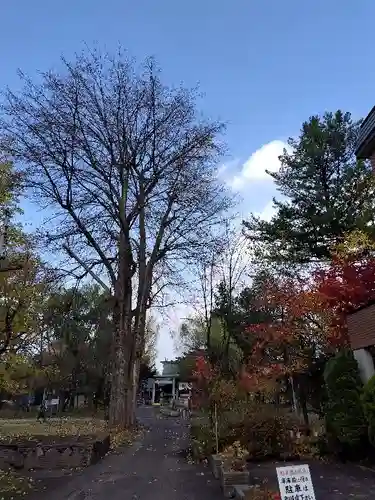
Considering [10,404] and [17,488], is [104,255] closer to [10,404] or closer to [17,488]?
[17,488]

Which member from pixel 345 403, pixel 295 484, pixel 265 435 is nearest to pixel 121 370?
pixel 265 435

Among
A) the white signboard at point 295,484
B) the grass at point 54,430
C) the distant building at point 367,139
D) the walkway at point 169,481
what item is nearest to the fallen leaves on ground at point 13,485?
the walkway at point 169,481

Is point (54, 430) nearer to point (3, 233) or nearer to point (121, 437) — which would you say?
point (121, 437)

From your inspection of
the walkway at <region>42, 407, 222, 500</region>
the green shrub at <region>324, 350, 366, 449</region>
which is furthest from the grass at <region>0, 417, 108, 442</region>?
the green shrub at <region>324, 350, 366, 449</region>

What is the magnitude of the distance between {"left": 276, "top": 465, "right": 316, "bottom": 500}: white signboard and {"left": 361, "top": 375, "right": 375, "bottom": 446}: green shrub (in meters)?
5.83

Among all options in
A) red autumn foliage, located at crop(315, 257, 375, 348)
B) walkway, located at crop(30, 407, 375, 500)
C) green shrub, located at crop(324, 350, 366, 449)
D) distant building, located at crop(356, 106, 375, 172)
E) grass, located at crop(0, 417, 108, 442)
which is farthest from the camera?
red autumn foliage, located at crop(315, 257, 375, 348)

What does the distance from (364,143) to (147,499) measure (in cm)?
972

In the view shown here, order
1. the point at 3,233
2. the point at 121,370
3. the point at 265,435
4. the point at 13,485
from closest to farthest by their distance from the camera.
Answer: the point at 13,485 < the point at 3,233 < the point at 265,435 < the point at 121,370

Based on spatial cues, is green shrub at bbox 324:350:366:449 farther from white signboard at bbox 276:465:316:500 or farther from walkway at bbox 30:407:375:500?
white signboard at bbox 276:465:316:500

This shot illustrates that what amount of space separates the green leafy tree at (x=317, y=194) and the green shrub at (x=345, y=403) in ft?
39.5

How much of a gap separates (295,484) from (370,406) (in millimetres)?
6077

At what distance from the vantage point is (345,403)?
41.2ft

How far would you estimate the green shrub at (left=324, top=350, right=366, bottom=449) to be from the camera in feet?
39.8

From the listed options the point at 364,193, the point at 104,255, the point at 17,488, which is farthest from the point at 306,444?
the point at 364,193
